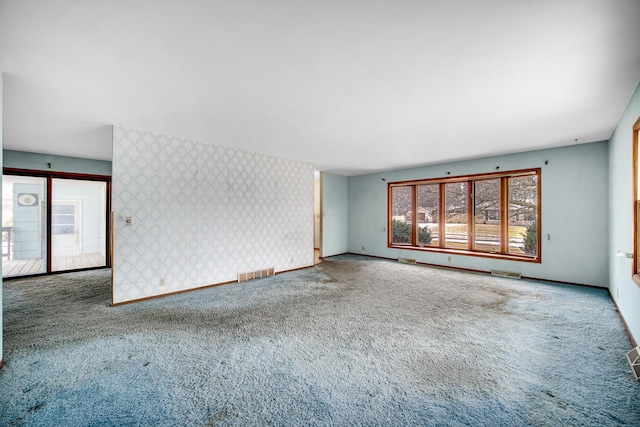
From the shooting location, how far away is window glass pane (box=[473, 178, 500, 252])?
17.9ft

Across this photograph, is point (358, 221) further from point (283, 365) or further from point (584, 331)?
point (283, 365)

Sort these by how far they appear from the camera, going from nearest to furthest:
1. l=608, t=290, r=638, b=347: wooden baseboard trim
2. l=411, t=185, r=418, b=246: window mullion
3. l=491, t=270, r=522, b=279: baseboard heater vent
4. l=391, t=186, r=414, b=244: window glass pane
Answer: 1. l=608, t=290, r=638, b=347: wooden baseboard trim
2. l=491, t=270, r=522, b=279: baseboard heater vent
3. l=411, t=185, r=418, b=246: window mullion
4. l=391, t=186, r=414, b=244: window glass pane

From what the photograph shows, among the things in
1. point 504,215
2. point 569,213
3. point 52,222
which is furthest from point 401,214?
point 52,222

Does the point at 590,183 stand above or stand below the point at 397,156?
below

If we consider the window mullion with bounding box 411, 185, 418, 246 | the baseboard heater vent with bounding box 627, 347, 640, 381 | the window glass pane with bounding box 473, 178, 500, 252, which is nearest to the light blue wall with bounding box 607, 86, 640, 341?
the baseboard heater vent with bounding box 627, 347, 640, 381

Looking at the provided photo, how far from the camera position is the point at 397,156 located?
5359 mm

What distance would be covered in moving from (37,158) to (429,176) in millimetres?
8404

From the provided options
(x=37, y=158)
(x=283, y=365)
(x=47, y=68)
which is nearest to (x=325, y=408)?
(x=283, y=365)

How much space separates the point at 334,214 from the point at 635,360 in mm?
6040

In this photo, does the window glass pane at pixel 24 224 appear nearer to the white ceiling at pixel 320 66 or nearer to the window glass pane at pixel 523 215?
the white ceiling at pixel 320 66

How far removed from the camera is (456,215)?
6082mm

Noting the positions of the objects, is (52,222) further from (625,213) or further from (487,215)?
(625,213)

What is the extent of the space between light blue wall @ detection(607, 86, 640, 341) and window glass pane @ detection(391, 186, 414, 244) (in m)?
3.68

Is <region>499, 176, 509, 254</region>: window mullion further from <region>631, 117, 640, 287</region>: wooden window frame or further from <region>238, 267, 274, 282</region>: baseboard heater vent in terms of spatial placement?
<region>238, 267, 274, 282</region>: baseboard heater vent
